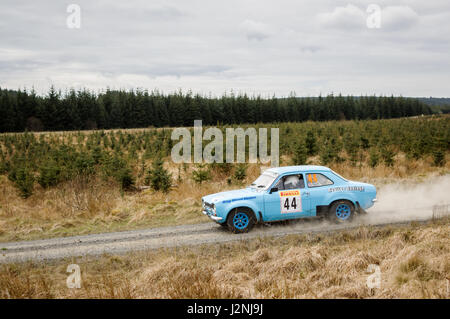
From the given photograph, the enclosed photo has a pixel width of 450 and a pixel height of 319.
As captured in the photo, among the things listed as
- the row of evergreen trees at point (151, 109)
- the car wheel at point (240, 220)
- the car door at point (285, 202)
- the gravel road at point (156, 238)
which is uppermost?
the row of evergreen trees at point (151, 109)

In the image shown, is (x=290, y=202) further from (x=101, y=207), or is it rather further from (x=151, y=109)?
(x=151, y=109)

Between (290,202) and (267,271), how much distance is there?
370 centimetres

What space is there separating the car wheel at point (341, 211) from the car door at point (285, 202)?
2.42 ft

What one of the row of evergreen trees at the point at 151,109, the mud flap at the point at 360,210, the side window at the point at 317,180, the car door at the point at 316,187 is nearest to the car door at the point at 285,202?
the car door at the point at 316,187

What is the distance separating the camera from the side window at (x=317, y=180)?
10.2 metres

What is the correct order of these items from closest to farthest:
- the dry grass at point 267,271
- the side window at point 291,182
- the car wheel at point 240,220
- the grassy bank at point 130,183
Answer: the dry grass at point 267,271
the car wheel at point 240,220
the side window at point 291,182
the grassy bank at point 130,183

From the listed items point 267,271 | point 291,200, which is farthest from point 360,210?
point 267,271

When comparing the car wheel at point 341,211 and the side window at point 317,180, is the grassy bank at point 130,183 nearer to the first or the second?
the side window at point 317,180

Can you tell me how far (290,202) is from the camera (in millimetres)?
9977

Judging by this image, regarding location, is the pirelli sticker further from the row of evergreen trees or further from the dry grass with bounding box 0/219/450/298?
the row of evergreen trees

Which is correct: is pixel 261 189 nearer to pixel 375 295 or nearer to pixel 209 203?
pixel 209 203

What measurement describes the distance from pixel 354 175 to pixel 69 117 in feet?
192

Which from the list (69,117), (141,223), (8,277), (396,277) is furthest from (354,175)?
(69,117)

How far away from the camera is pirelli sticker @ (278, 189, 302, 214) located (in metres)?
9.95
